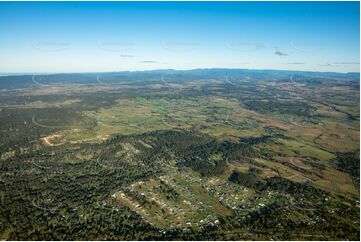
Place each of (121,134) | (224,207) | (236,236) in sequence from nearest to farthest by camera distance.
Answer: (236,236)
(224,207)
(121,134)

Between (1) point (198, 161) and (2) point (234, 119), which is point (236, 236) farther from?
(2) point (234, 119)

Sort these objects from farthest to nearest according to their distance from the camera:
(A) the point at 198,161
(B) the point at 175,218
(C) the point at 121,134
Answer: (C) the point at 121,134 → (A) the point at 198,161 → (B) the point at 175,218

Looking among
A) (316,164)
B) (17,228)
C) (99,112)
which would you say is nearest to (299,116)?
(316,164)

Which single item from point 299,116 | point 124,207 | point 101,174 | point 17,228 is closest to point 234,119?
point 299,116

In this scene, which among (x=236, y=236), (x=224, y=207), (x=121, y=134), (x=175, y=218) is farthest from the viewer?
(x=121, y=134)

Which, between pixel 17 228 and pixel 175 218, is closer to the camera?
pixel 17 228

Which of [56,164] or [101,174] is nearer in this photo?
[101,174]

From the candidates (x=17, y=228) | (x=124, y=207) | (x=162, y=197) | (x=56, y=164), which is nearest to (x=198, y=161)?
(x=162, y=197)

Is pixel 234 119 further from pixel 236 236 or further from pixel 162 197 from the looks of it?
pixel 236 236

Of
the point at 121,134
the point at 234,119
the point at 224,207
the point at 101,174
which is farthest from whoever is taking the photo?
the point at 234,119
